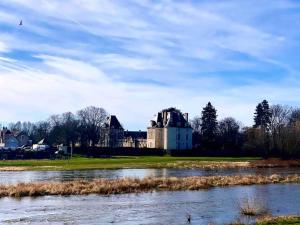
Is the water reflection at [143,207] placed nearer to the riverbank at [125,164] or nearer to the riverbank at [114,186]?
the riverbank at [114,186]

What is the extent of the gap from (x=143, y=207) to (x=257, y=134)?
103 metres

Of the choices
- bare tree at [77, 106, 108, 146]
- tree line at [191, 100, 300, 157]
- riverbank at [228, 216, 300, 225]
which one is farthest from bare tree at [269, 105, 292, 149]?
riverbank at [228, 216, 300, 225]

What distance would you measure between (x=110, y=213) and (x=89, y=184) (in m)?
15.1

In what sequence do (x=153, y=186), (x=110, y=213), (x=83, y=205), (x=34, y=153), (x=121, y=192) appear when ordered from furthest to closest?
(x=34, y=153)
(x=153, y=186)
(x=121, y=192)
(x=83, y=205)
(x=110, y=213)

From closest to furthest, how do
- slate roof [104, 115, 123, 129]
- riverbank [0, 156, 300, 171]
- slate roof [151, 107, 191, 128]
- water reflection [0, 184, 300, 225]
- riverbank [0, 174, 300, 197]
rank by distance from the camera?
water reflection [0, 184, 300, 225], riverbank [0, 174, 300, 197], riverbank [0, 156, 300, 171], slate roof [151, 107, 191, 128], slate roof [104, 115, 123, 129]

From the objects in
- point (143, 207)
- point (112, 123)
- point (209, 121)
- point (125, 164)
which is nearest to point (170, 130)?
point (209, 121)

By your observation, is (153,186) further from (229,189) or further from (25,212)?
(25,212)

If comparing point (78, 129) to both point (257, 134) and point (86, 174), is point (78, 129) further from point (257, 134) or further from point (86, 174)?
point (86, 174)

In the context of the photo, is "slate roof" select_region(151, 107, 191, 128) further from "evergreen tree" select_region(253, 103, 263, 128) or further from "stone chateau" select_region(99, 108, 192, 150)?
"evergreen tree" select_region(253, 103, 263, 128)

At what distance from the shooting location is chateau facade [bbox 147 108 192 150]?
162 meters

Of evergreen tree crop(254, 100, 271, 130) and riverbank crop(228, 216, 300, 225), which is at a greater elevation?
evergreen tree crop(254, 100, 271, 130)

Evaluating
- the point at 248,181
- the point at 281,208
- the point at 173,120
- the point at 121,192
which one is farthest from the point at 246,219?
the point at 173,120

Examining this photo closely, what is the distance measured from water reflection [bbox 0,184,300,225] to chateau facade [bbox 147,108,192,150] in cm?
11531

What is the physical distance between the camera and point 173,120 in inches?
6506
